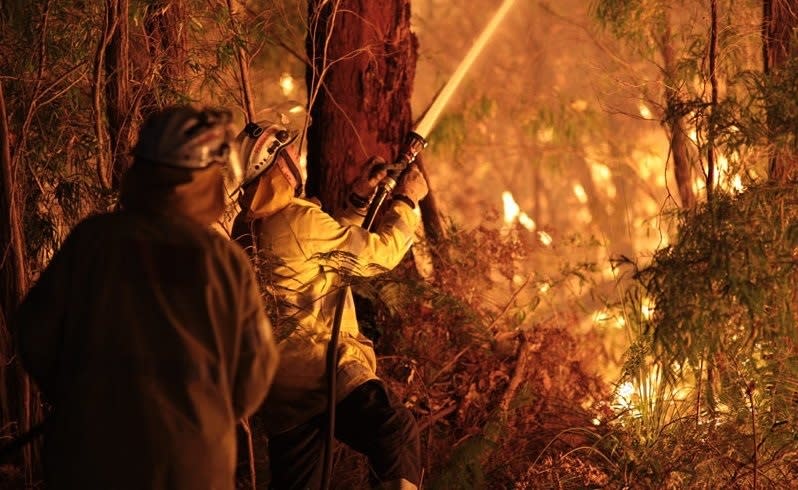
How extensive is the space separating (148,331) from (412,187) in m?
2.31

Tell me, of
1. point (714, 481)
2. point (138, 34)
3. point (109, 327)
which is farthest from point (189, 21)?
point (714, 481)

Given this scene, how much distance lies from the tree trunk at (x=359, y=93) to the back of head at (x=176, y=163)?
3181mm

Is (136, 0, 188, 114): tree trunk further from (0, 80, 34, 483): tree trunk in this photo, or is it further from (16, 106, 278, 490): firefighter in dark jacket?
(16, 106, 278, 490): firefighter in dark jacket

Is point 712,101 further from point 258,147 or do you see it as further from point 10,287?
point 10,287

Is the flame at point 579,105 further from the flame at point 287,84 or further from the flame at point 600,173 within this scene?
the flame at point 287,84

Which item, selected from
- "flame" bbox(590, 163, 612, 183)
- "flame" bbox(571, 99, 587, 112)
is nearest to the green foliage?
"flame" bbox(571, 99, 587, 112)

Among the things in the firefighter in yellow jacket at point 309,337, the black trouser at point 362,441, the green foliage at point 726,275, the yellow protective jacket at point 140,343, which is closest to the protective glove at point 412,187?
the firefighter in yellow jacket at point 309,337

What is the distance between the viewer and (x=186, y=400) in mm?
3162

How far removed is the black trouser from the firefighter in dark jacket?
1345 mm

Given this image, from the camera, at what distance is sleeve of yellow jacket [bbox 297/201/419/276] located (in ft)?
15.3

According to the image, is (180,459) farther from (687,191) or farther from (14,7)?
(687,191)

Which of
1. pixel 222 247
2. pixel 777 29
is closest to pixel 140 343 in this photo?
pixel 222 247

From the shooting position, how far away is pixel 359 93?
657 centimetres

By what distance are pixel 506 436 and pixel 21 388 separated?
2619mm
